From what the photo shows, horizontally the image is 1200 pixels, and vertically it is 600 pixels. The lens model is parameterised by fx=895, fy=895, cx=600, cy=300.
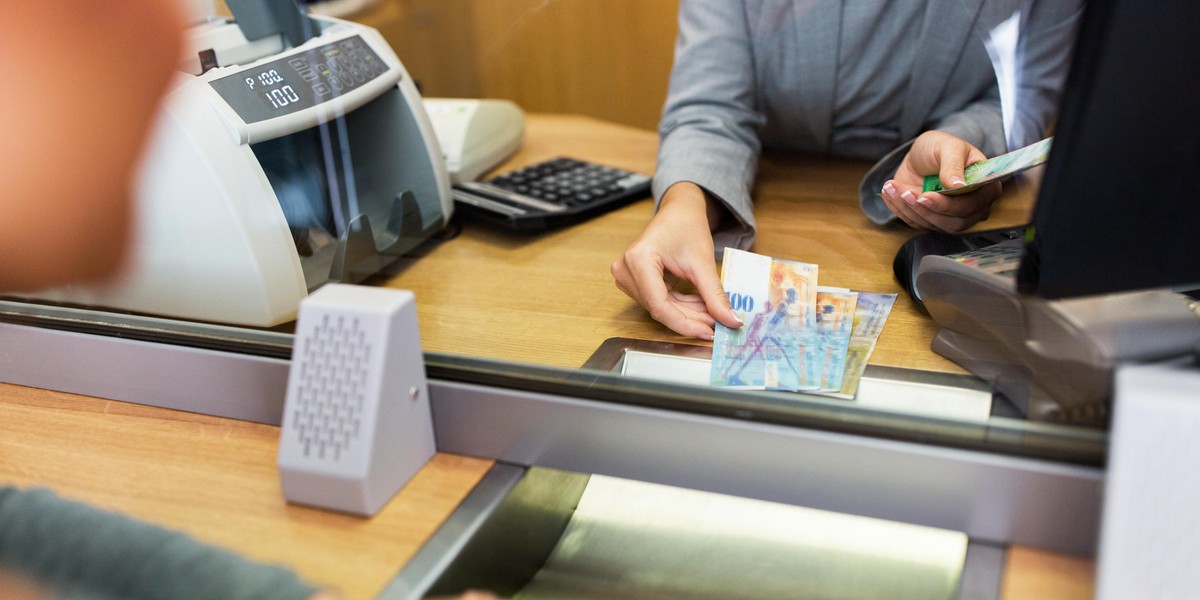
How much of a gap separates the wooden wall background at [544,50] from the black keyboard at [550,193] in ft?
0.29

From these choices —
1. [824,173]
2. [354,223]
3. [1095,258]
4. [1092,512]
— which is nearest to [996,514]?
[1092,512]

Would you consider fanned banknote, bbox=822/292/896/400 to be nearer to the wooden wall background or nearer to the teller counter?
the teller counter

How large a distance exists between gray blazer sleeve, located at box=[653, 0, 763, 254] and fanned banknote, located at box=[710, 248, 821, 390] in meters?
0.07

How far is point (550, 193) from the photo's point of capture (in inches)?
43.5

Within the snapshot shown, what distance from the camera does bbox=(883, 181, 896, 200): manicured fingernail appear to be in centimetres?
79

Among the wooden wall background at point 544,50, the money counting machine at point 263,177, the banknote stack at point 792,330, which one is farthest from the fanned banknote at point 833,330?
the money counting machine at point 263,177

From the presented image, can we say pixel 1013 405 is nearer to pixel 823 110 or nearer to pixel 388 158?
pixel 823 110

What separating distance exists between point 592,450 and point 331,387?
0.68ft

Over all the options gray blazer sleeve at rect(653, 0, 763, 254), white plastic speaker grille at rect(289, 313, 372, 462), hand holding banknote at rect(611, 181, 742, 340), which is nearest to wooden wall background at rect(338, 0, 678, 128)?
gray blazer sleeve at rect(653, 0, 763, 254)

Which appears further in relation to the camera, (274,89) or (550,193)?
(550,193)

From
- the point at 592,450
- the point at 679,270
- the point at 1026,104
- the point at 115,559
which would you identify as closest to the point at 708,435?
the point at 592,450

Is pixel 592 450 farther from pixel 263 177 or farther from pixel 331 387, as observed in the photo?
pixel 263 177

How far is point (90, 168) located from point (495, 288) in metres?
0.40

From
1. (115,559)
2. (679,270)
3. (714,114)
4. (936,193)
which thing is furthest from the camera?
(714,114)
